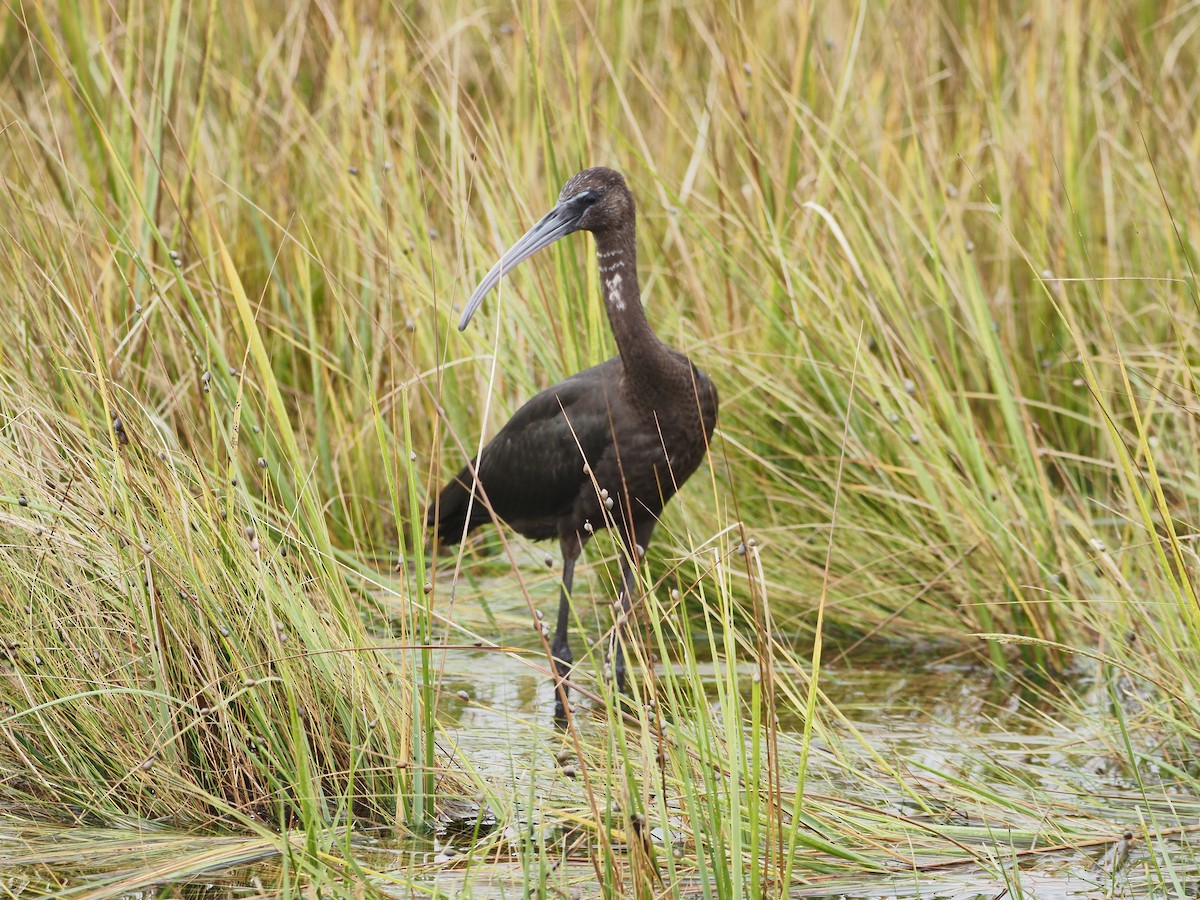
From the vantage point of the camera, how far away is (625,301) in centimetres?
419

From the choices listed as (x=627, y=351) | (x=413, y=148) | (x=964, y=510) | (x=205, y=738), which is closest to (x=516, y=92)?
(x=413, y=148)

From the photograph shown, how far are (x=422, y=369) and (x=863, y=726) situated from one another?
→ 2082mm

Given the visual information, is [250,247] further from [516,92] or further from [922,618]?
[922,618]

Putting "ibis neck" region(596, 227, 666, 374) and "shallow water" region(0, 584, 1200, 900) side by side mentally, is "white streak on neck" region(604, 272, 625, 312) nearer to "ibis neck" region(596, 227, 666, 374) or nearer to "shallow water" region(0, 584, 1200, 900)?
"ibis neck" region(596, 227, 666, 374)

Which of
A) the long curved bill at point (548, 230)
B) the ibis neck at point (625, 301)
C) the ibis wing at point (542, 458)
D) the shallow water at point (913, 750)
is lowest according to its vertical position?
the shallow water at point (913, 750)

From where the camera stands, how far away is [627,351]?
4125 mm

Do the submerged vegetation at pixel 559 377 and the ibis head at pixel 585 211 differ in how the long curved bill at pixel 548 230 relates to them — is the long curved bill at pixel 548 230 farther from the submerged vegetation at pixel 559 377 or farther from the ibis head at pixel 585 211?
the submerged vegetation at pixel 559 377

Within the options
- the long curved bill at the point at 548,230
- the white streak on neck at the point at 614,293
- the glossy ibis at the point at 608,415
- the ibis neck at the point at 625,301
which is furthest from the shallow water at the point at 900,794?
the long curved bill at the point at 548,230

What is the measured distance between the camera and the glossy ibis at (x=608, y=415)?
4.10m

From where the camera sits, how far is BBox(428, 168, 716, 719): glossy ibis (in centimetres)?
410

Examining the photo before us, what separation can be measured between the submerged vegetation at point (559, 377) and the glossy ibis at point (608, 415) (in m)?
0.20

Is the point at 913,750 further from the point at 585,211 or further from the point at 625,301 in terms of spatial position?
the point at 585,211

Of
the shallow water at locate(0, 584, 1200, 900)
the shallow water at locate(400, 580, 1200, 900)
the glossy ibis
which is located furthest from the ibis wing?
the shallow water at locate(0, 584, 1200, 900)

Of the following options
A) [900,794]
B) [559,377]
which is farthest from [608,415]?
[900,794]
